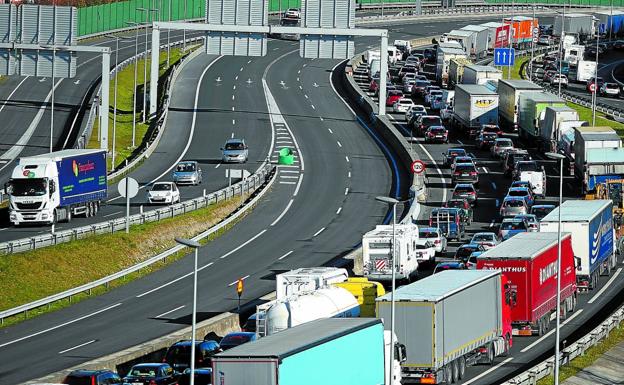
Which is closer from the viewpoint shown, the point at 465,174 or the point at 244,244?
the point at 244,244

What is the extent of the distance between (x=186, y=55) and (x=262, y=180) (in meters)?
60.6

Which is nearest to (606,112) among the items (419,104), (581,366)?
(419,104)

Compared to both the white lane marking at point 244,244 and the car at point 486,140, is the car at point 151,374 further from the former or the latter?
the car at point 486,140

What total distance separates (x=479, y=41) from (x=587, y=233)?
100 metres

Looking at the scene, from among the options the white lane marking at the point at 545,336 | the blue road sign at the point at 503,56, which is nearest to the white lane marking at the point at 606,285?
the white lane marking at the point at 545,336

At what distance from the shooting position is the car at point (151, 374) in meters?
49.6

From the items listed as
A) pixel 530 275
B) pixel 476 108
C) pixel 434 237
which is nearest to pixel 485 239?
pixel 434 237

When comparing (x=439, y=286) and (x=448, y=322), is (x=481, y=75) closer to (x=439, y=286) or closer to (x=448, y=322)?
(x=439, y=286)

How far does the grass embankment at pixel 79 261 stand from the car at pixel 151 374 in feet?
44.5

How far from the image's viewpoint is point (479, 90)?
118 m

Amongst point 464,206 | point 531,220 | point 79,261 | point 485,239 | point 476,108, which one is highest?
point 476,108

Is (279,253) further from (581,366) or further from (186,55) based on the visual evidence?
(186,55)

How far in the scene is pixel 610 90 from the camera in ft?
500

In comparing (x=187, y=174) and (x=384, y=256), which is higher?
(x=384, y=256)
